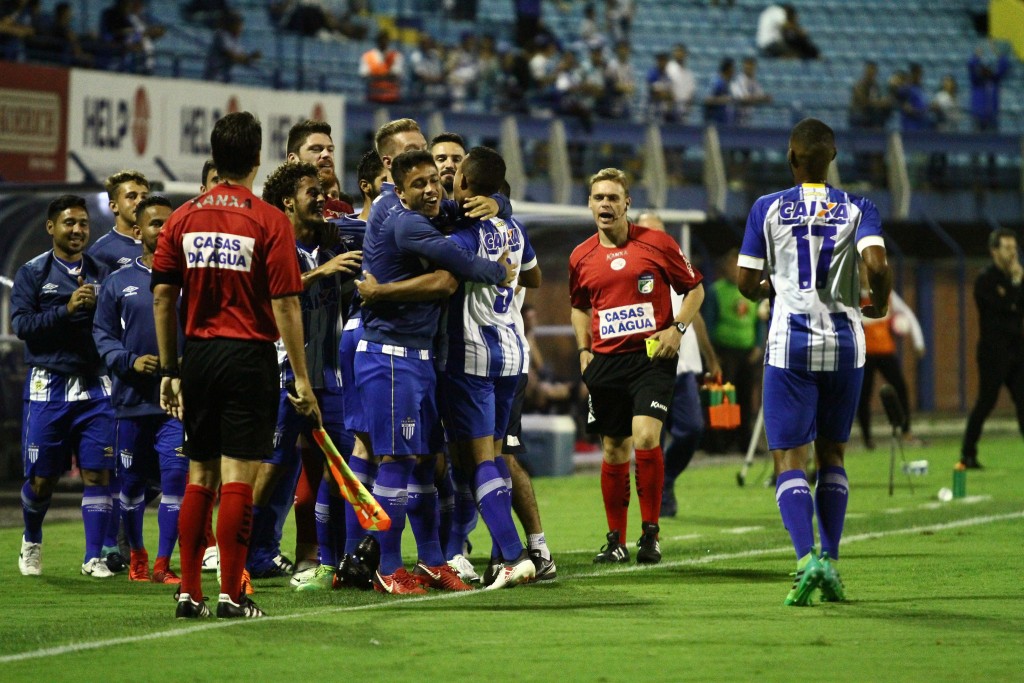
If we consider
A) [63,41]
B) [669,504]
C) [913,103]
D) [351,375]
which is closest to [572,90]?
[913,103]

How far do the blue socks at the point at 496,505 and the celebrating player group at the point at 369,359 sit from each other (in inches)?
0.5

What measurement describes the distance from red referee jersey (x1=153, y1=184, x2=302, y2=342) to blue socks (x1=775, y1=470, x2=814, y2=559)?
2.39m

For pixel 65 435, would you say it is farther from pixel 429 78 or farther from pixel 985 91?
pixel 985 91

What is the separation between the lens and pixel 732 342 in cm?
1880

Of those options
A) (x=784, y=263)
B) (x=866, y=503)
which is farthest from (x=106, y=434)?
(x=866, y=503)

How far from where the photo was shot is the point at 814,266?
299 inches

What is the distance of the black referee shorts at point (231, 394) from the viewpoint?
6.90 metres

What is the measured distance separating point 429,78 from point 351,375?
53.9 feet

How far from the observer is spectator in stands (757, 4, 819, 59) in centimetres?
3094

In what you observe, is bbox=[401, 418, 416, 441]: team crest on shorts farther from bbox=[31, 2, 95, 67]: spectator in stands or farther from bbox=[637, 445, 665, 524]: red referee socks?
bbox=[31, 2, 95, 67]: spectator in stands

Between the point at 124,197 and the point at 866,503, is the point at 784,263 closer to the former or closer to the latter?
the point at 124,197

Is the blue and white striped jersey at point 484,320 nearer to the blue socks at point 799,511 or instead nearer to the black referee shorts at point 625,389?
the black referee shorts at point 625,389

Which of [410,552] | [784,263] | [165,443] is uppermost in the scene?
[784,263]

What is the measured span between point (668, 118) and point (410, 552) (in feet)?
55.6
